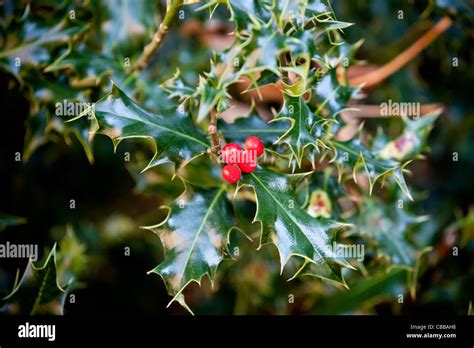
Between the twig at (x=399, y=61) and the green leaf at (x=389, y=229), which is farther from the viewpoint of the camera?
the twig at (x=399, y=61)

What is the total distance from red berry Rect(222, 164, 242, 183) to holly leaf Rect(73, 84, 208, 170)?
0.18 ft

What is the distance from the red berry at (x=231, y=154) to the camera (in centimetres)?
101

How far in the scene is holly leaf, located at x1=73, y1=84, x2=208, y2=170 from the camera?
3.10ft

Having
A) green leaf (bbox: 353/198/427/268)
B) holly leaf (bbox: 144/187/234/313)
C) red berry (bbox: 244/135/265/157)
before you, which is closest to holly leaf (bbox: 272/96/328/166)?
red berry (bbox: 244/135/265/157)

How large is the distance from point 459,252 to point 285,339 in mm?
755

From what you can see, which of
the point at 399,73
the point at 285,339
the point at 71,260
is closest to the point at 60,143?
the point at 71,260

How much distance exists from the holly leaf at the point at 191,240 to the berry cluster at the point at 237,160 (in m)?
0.08

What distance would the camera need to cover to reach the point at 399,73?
199 centimetres

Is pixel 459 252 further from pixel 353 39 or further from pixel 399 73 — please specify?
pixel 353 39

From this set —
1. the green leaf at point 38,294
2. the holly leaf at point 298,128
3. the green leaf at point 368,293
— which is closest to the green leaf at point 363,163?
the holly leaf at point 298,128

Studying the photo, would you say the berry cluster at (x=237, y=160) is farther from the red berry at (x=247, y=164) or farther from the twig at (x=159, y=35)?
the twig at (x=159, y=35)

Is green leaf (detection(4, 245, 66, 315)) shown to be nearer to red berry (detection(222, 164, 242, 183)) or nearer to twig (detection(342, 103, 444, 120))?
red berry (detection(222, 164, 242, 183))

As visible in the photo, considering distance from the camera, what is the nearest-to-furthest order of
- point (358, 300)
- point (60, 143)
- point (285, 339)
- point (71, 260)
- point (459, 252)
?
point (285, 339) < point (71, 260) < point (358, 300) < point (459, 252) < point (60, 143)

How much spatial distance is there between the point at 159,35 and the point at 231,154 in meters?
0.30
